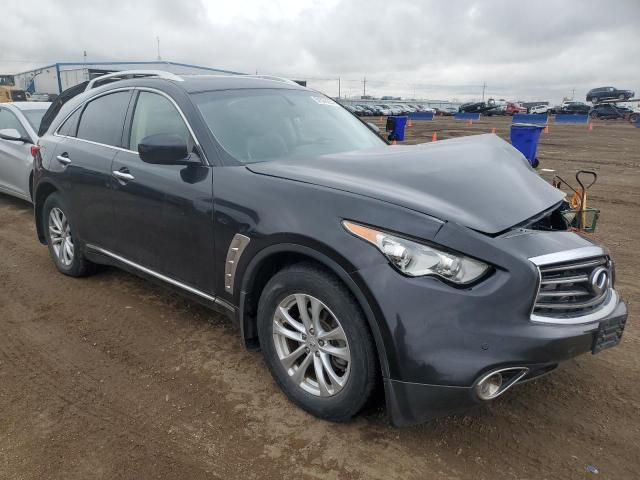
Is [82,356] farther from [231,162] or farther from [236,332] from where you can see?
[231,162]

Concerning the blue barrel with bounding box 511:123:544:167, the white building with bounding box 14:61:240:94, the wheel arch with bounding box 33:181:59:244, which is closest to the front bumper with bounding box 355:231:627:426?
the wheel arch with bounding box 33:181:59:244

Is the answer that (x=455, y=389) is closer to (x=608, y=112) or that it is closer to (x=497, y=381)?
(x=497, y=381)

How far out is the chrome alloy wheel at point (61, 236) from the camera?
4707 mm

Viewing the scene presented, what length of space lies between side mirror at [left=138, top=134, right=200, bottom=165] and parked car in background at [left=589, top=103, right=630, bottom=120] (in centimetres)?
5318

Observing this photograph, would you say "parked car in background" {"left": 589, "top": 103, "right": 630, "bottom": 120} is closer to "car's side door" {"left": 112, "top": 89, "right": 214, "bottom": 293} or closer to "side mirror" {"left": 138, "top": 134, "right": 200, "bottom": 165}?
"car's side door" {"left": 112, "top": 89, "right": 214, "bottom": 293}

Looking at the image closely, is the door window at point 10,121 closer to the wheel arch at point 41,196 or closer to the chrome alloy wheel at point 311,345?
the wheel arch at point 41,196

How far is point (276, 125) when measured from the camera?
11.4ft

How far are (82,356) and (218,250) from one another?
1.27 meters

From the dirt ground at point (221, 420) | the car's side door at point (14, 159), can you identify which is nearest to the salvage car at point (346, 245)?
the dirt ground at point (221, 420)

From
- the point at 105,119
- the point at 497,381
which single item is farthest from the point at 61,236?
the point at 497,381

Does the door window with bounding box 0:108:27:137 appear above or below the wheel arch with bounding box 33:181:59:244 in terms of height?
above

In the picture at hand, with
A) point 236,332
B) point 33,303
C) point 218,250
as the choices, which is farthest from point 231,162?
point 33,303

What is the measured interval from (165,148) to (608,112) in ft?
177

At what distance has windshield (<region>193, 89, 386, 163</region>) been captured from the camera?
3.24 meters
